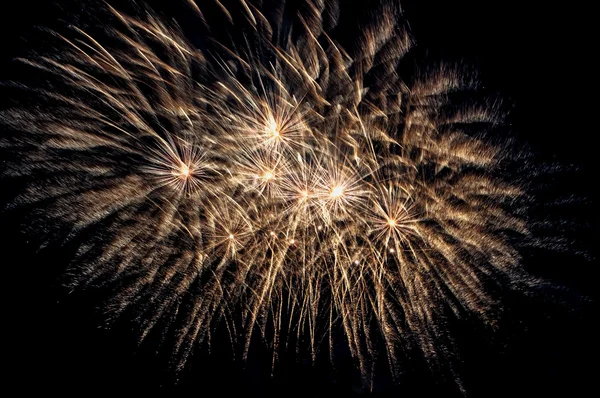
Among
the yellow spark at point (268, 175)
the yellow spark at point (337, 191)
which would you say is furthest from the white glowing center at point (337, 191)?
the yellow spark at point (268, 175)

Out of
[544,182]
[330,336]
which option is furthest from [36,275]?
[544,182]

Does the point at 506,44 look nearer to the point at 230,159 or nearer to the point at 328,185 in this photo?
the point at 328,185

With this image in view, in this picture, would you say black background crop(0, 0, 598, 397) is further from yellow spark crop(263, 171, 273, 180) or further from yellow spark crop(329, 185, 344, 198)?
yellow spark crop(263, 171, 273, 180)

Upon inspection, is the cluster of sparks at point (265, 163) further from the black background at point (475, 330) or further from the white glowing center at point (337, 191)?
the black background at point (475, 330)

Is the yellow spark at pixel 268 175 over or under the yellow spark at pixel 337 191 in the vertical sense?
over

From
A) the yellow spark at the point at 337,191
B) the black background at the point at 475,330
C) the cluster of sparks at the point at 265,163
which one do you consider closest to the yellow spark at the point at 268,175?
the cluster of sparks at the point at 265,163
